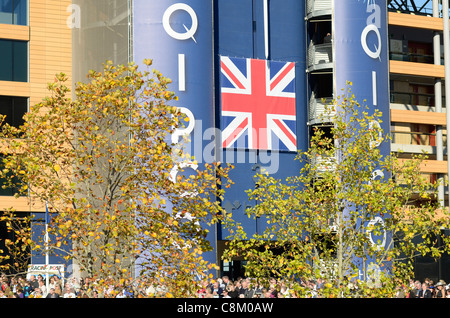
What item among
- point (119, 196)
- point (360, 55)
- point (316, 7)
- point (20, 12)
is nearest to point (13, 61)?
point (20, 12)

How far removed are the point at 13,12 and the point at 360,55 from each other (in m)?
21.0

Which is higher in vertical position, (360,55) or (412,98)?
(360,55)

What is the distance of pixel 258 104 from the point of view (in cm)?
4912

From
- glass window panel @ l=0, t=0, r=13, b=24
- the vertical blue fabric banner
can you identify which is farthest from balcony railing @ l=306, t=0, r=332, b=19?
glass window panel @ l=0, t=0, r=13, b=24

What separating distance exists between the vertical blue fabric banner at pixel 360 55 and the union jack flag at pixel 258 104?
3.04 metres

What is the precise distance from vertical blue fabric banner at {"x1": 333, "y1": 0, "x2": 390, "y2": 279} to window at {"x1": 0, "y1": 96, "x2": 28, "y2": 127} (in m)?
18.6

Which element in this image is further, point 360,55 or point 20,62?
point 20,62

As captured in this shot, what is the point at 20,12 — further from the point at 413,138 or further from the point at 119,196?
the point at 119,196

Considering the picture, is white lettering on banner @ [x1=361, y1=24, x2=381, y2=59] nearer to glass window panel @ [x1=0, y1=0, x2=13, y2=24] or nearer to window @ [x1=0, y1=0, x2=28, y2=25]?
window @ [x1=0, y1=0, x2=28, y2=25]

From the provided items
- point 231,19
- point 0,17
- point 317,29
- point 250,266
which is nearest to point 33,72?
point 0,17

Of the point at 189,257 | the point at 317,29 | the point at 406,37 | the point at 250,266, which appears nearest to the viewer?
the point at 189,257

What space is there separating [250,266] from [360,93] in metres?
28.6
